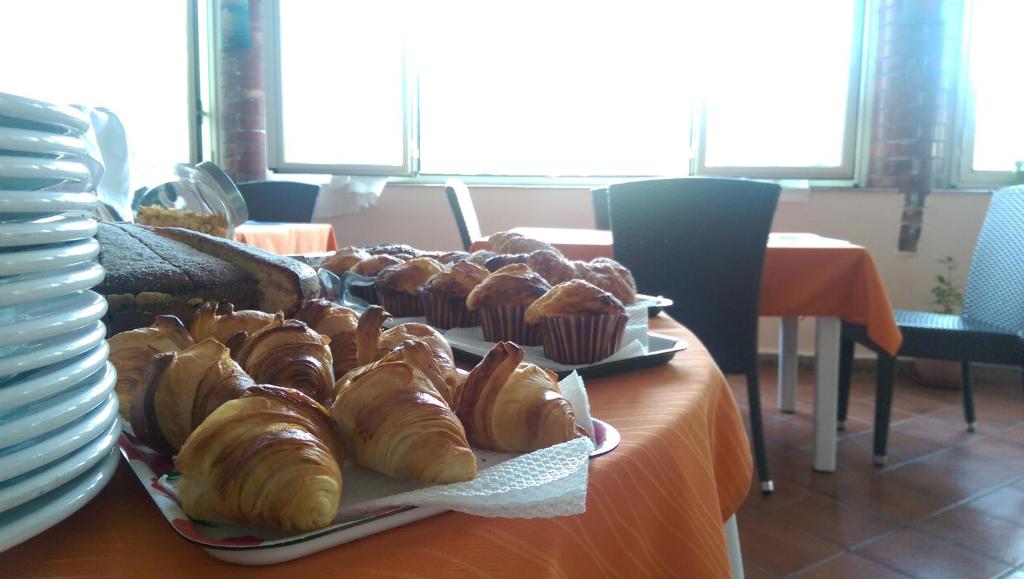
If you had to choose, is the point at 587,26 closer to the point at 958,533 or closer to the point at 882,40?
the point at 882,40

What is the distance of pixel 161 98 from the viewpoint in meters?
4.88

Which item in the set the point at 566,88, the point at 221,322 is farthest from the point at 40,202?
the point at 566,88

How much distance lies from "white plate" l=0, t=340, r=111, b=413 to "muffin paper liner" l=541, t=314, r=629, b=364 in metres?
0.43

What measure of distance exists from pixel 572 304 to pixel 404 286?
0.97 feet

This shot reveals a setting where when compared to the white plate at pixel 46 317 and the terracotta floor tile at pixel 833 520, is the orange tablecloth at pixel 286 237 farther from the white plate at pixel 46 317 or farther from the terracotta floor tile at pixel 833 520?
the white plate at pixel 46 317

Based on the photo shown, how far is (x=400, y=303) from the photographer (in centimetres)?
96

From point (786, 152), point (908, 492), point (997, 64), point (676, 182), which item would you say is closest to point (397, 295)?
point (676, 182)

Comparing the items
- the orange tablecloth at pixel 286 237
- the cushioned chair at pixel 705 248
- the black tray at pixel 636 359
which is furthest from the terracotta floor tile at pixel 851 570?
the orange tablecloth at pixel 286 237

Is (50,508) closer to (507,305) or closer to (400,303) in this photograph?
(507,305)

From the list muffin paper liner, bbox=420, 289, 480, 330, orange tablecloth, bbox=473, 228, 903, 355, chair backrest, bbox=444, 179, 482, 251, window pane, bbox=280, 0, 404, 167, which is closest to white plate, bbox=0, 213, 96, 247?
muffin paper liner, bbox=420, 289, 480, 330

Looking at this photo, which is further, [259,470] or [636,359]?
[636,359]

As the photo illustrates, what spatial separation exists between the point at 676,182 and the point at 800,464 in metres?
1.22

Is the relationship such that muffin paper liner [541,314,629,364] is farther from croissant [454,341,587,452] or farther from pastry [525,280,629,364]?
croissant [454,341,587,452]

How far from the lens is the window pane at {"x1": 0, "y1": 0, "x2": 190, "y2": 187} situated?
4.03m
